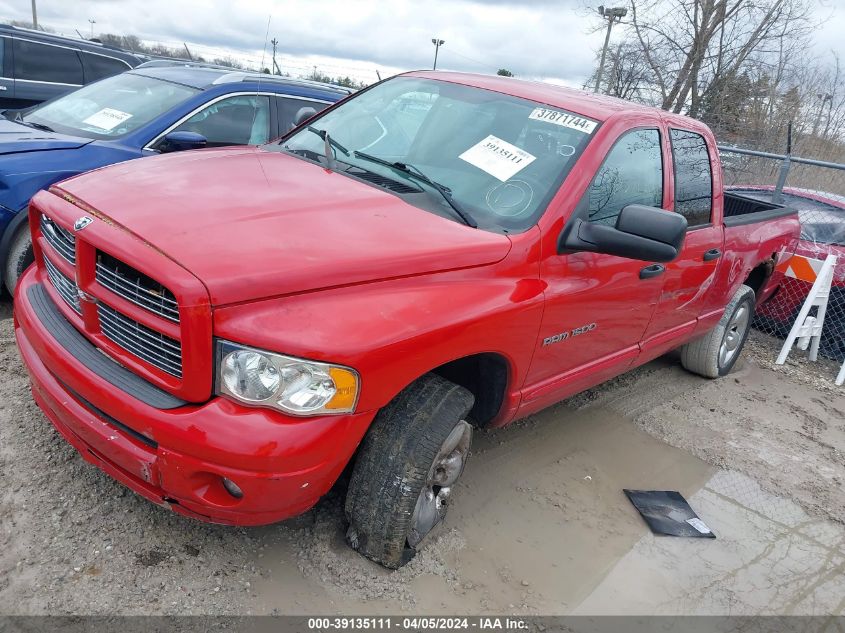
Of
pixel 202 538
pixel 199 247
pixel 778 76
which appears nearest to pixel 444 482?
pixel 202 538

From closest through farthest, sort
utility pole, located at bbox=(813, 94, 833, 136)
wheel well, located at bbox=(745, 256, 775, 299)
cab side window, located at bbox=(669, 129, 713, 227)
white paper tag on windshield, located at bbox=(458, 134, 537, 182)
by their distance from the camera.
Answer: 1. white paper tag on windshield, located at bbox=(458, 134, 537, 182)
2. cab side window, located at bbox=(669, 129, 713, 227)
3. wheel well, located at bbox=(745, 256, 775, 299)
4. utility pole, located at bbox=(813, 94, 833, 136)

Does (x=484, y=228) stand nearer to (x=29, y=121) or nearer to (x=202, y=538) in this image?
(x=202, y=538)

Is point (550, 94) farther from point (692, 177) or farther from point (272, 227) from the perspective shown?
point (272, 227)

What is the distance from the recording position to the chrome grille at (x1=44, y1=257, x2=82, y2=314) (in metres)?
2.50

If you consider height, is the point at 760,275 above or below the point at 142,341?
below

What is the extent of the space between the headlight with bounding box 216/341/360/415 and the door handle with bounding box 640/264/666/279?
6.50 ft

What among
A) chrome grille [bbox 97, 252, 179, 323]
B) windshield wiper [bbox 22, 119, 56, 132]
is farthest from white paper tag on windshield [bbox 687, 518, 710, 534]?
windshield wiper [bbox 22, 119, 56, 132]

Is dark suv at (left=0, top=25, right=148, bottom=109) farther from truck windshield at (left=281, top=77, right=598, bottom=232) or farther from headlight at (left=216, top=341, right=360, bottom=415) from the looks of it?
headlight at (left=216, top=341, right=360, bottom=415)

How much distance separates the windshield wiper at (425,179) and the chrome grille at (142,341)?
1.30 meters

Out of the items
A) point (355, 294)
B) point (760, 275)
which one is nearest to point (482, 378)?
point (355, 294)

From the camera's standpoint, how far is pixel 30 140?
14.2ft

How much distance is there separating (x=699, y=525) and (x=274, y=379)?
252 cm

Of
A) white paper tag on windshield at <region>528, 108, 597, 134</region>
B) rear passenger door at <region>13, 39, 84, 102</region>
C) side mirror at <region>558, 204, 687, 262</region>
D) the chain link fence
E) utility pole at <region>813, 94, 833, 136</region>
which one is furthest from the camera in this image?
utility pole at <region>813, 94, 833, 136</region>

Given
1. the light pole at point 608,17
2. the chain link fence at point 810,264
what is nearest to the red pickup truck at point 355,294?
the chain link fence at point 810,264
